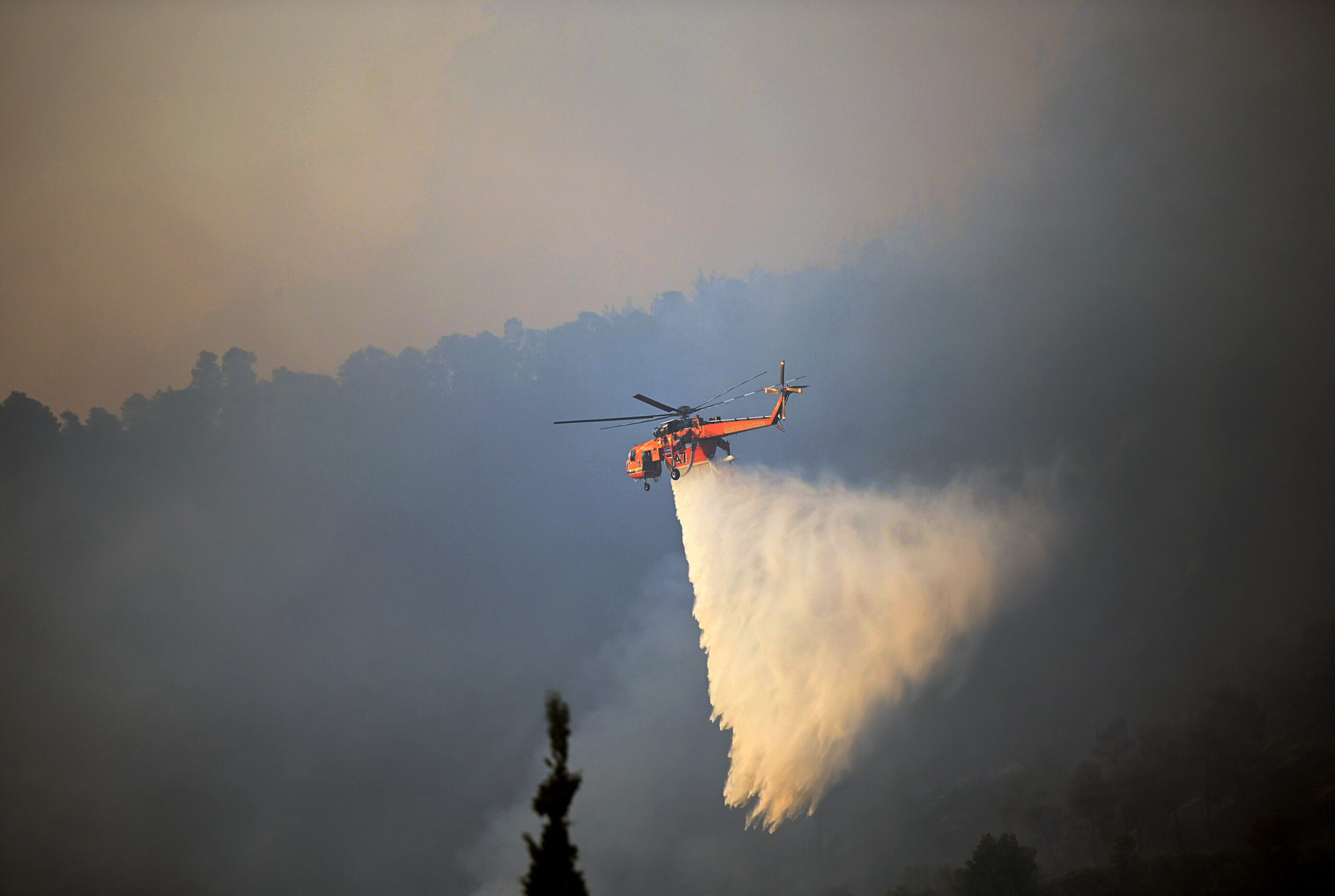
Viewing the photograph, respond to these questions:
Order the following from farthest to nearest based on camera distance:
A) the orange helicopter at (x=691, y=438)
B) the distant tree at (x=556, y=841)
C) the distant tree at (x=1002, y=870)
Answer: the distant tree at (x=1002, y=870) → the orange helicopter at (x=691, y=438) → the distant tree at (x=556, y=841)

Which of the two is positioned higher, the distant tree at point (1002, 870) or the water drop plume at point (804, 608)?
the water drop plume at point (804, 608)

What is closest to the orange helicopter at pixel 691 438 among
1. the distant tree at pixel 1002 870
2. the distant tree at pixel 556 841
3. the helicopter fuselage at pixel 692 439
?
the helicopter fuselage at pixel 692 439

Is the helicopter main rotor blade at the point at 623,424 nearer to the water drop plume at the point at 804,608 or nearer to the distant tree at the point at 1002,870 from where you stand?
the water drop plume at the point at 804,608

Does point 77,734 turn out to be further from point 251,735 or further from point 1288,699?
point 1288,699

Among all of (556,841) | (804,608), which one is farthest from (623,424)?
(556,841)

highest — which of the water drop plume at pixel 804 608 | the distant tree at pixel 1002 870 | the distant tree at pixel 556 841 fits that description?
the water drop plume at pixel 804 608

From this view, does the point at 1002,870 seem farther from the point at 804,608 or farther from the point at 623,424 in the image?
the point at 623,424

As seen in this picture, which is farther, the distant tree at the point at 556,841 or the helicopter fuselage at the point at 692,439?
the helicopter fuselage at the point at 692,439

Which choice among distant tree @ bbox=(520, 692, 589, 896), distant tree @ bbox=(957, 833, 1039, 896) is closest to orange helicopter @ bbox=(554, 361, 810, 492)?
distant tree @ bbox=(520, 692, 589, 896)
